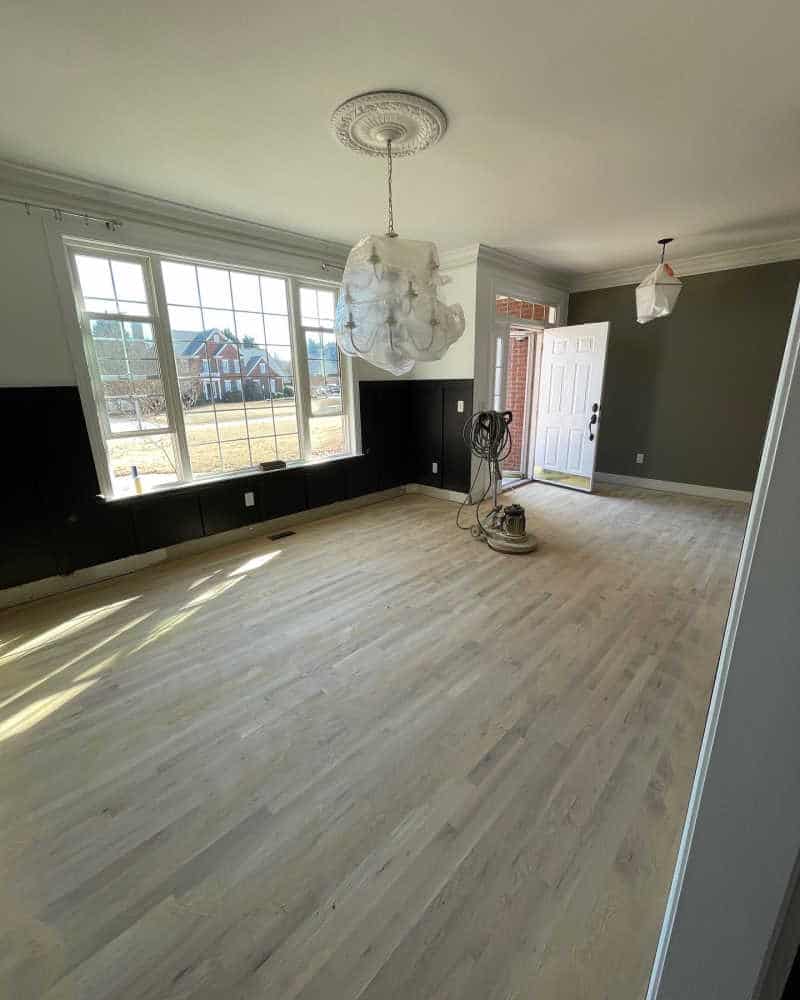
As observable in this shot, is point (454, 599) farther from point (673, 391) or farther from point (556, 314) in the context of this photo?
point (556, 314)

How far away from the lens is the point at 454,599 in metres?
2.99

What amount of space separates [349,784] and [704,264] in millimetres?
6182

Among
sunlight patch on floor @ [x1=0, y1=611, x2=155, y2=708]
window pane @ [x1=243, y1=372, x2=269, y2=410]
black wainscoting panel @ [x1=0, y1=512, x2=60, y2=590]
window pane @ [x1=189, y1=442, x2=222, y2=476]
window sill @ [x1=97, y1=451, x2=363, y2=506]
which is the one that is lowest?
sunlight patch on floor @ [x1=0, y1=611, x2=155, y2=708]

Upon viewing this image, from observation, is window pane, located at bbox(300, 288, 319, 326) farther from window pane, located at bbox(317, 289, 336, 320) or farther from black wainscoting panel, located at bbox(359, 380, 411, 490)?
black wainscoting panel, located at bbox(359, 380, 411, 490)

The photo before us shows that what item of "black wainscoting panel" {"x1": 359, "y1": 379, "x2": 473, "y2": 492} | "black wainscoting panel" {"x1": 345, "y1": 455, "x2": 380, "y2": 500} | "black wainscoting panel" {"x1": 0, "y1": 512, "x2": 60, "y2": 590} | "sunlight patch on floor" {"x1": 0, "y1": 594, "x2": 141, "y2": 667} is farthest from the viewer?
"black wainscoting panel" {"x1": 359, "y1": 379, "x2": 473, "y2": 492}

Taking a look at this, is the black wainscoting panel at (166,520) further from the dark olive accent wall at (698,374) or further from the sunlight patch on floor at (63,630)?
the dark olive accent wall at (698,374)

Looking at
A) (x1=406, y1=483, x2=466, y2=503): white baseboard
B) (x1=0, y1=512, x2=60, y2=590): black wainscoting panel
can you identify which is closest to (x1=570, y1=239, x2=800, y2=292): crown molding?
(x1=406, y1=483, x2=466, y2=503): white baseboard

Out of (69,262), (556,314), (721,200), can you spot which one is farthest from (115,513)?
(556,314)

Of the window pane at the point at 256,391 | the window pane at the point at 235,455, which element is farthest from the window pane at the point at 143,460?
the window pane at the point at 256,391

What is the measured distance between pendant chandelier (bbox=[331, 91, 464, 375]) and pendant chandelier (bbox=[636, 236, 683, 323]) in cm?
277

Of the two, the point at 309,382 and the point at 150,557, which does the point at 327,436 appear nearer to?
the point at 309,382

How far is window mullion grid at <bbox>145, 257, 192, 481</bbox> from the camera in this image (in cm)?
344

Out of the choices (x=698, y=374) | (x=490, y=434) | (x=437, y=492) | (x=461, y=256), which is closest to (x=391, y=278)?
(x=490, y=434)

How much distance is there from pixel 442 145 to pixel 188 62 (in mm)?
1333
